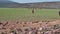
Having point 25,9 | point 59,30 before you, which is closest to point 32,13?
point 25,9

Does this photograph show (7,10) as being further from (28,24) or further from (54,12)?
(28,24)

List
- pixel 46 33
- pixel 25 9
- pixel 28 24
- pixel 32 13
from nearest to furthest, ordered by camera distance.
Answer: pixel 46 33, pixel 28 24, pixel 32 13, pixel 25 9

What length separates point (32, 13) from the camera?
7.02 m

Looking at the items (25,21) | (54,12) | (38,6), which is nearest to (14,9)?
(38,6)

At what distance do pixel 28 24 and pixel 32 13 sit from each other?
1723 mm

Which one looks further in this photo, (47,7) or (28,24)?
(47,7)

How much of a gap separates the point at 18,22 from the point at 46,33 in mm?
1855

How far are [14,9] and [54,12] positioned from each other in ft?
5.32

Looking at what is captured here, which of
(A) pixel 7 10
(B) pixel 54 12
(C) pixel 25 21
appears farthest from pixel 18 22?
(A) pixel 7 10

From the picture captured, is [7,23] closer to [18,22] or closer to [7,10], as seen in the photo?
[18,22]

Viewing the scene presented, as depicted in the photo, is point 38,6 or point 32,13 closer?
point 32,13

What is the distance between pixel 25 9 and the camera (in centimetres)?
773

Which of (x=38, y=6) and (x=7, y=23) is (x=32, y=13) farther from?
(x=7, y=23)

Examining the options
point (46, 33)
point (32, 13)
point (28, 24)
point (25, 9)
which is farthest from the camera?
point (25, 9)
